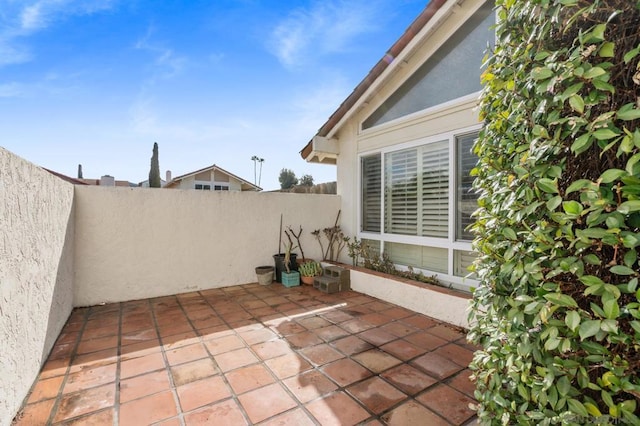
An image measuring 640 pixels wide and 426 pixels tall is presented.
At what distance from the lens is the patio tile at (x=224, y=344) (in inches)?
159

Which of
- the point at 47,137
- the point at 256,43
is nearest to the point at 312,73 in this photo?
the point at 256,43

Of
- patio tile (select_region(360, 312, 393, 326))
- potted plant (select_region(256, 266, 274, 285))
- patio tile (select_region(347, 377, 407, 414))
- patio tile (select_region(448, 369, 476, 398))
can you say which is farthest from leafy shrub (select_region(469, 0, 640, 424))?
potted plant (select_region(256, 266, 274, 285))

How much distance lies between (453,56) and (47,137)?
17.9m

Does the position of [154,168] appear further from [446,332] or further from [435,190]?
[446,332]

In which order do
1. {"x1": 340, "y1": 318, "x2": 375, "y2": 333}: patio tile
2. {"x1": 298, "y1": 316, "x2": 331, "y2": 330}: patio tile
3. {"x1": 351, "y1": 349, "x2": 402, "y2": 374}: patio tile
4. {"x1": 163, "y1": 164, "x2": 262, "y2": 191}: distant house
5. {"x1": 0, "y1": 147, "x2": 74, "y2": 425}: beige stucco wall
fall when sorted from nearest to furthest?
{"x1": 0, "y1": 147, "x2": 74, "y2": 425}: beige stucco wall, {"x1": 351, "y1": 349, "x2": 402, "y2": 374}: patio tile, {"x1": 340, "y1": 318, "x2": 375, "y2": 333}: patio tile, {"x1": 298, "y1": 316, "x2": 331, "y2": 330}: patio tile, {"x1": 163, "y1": 164, "x2": 262, "y2": 191}: distant house

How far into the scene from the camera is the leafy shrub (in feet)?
4.25

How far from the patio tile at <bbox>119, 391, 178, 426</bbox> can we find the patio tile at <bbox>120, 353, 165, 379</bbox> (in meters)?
0.61

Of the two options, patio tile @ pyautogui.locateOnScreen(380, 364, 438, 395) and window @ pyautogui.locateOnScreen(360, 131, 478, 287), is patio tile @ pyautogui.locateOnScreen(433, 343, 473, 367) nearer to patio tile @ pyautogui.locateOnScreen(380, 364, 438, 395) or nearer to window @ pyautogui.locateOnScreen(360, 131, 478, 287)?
patio tile @ pyautogui.locateOnScreen(380, 364, 438, 395)

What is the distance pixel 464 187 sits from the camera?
5246mm

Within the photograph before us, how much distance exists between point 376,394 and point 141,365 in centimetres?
293

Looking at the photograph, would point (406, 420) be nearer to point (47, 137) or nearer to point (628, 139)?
point (628, 139)

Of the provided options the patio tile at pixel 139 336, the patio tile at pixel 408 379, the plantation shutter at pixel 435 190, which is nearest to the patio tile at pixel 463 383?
the patio tile at pixel 408 379

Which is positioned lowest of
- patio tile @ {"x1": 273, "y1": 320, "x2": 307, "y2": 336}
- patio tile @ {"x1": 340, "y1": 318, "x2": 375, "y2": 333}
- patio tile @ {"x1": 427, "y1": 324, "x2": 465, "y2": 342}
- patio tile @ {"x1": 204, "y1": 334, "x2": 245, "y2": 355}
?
patio tile @ {"x1": 204, "y1": 334, "x2": 245, "y2": 355}

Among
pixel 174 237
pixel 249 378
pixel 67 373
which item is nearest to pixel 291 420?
pixel 249 378
